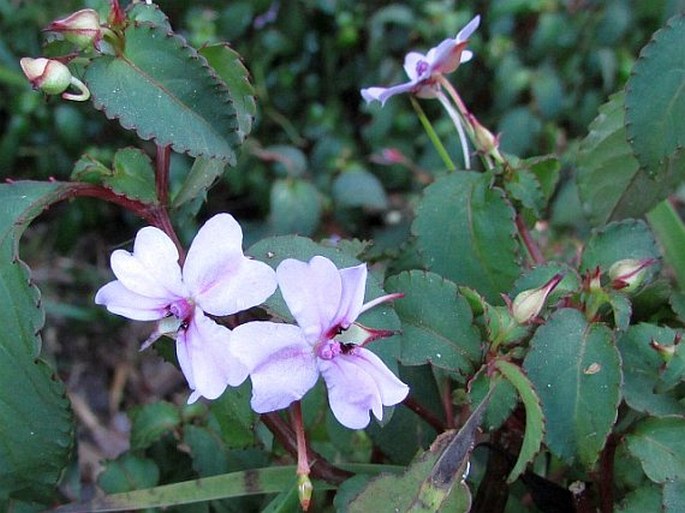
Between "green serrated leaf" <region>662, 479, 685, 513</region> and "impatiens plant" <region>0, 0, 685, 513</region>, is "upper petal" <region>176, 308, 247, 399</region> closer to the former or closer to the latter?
"impatiens plant" <region>0, 0, 685, 513</region>

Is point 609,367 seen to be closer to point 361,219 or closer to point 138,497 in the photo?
point 138,497

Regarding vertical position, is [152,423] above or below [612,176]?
below

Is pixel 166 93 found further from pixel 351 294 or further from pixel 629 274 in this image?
pixel 629 274

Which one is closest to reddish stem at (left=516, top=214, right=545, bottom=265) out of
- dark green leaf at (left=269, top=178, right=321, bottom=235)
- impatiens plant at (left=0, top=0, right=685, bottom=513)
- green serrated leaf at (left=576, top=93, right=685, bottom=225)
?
impatiens plant at (left=0, top=0, right=685, bottom=513)

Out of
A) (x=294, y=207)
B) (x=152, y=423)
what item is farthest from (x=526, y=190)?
(x=294, y=207)

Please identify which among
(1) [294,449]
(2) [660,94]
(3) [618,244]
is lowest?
(1) [294,449]

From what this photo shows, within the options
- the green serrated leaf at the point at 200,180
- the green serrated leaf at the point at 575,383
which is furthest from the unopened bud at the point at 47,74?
the green serrated leaf at the point at 575,383
